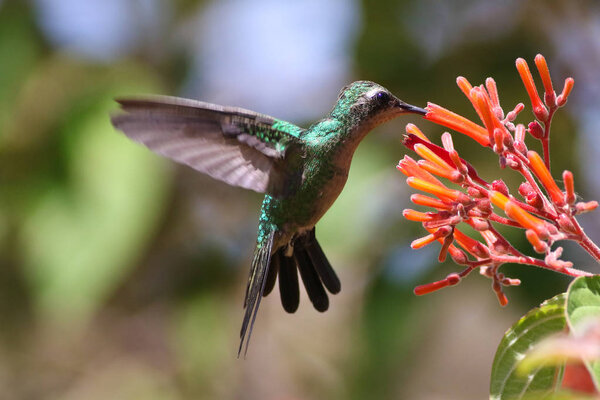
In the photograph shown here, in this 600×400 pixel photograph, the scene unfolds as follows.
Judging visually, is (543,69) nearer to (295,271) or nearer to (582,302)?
(582,302)

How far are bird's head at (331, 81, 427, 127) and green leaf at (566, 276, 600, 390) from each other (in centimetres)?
73

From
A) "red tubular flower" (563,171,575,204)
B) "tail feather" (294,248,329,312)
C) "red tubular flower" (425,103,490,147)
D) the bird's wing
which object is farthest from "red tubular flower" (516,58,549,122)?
"tail feather" (294,248,329,312)

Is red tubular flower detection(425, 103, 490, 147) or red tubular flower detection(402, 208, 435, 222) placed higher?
red tubular flower detection(425, 103, 490, 147)

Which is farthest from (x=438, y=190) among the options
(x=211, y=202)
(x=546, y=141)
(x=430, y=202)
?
(x=211, y=202)

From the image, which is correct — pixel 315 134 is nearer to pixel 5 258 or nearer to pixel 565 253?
pixel 565 253

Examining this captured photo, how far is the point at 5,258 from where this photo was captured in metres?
3.55

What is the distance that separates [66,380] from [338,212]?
2.25m

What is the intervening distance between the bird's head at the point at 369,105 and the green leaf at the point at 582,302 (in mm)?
727

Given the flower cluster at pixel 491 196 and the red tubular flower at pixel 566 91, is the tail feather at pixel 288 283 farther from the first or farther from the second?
the red tubular flower at pixel 566 91

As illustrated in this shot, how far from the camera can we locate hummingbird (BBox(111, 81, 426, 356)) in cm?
174

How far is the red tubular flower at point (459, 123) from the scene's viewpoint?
1.45 meters

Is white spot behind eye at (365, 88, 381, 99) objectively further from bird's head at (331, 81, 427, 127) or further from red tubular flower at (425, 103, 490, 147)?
red tubular flower at (425, 103, 490, 147)

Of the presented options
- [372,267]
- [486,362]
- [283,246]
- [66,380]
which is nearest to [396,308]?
[372,267]

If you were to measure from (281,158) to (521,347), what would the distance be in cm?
87
